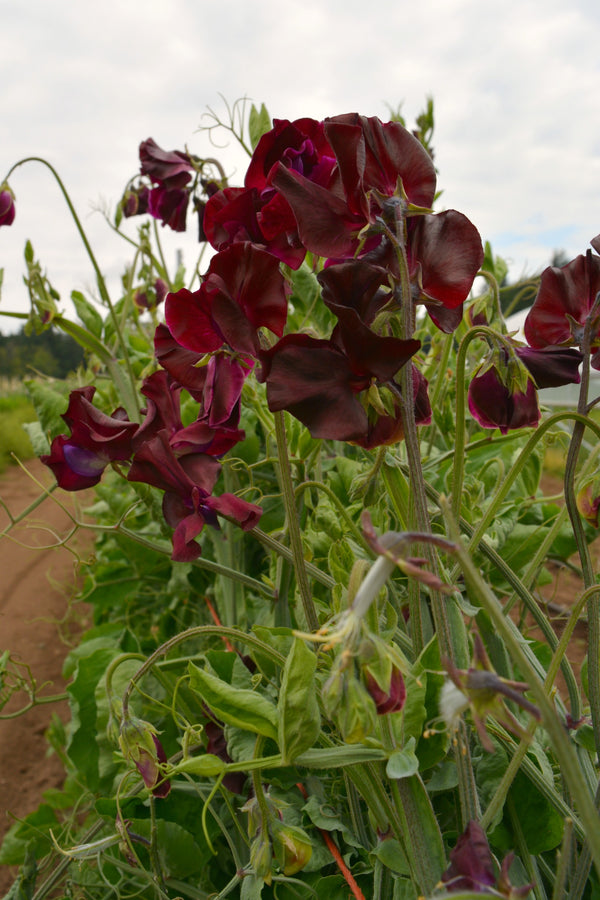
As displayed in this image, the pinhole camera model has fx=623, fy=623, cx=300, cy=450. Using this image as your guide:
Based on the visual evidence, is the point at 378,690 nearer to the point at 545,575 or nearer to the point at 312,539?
the point at 312,539

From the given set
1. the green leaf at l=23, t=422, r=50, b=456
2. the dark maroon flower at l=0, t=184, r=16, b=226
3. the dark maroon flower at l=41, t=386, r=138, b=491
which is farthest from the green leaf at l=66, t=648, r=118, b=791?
the dark maroon flower at l=0, t=184, r=16, b=226

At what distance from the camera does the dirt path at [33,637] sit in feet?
5.63

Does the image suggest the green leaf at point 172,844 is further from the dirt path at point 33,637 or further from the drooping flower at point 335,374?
the drooping flower at point 335,374

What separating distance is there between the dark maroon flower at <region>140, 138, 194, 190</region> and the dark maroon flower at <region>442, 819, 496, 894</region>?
1006 millimetres

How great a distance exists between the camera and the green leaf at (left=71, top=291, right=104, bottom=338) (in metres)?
1.10

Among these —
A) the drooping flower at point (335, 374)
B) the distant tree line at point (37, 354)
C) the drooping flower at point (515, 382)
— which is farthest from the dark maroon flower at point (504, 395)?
the distant tree line at point (37, 354)

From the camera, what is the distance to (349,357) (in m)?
0.38

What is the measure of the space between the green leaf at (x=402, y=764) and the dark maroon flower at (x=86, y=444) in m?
0.33

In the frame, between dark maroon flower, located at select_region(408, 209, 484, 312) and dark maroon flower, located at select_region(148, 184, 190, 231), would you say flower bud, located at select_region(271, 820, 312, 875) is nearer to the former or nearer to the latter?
dark maroon flower, located at select_region(408, 209, 484, 312)

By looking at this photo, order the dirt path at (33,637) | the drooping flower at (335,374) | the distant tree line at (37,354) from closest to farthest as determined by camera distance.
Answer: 1. the drooping flower at (335,374)
2. the dirt path at (33,637)
3. the distant tree line at (37,354)

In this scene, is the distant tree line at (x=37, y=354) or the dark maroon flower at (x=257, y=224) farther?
the distant tree line at (x=37, y=354)

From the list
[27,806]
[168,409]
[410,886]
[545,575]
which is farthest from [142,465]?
[27,806]

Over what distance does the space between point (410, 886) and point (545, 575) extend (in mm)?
677

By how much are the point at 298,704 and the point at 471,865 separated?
0.13 metres
